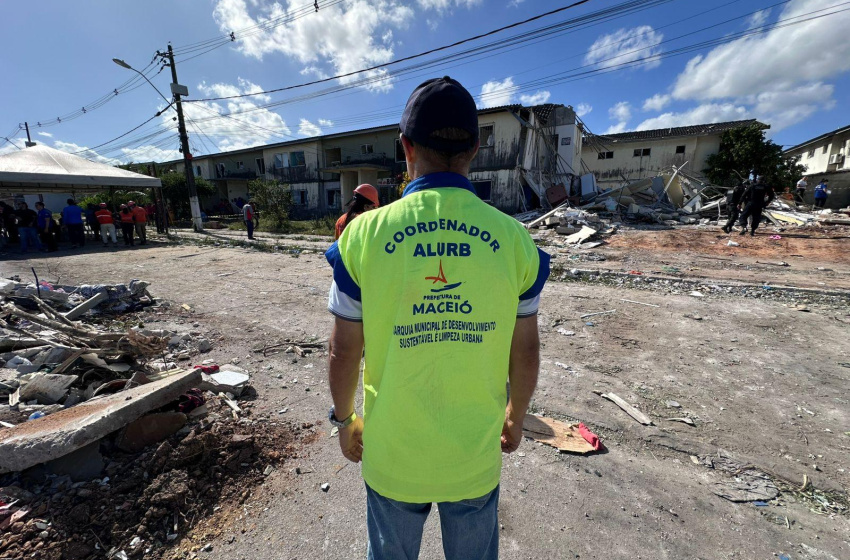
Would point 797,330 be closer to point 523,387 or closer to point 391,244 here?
point 523,387

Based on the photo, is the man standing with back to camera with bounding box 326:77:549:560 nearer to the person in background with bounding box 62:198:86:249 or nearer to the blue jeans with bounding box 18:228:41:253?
the blue jeans with bounding box 18:228:41:253

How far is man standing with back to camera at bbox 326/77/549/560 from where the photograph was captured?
0.96 meters

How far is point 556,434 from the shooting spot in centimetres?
282

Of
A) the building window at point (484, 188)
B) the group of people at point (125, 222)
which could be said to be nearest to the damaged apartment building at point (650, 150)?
the building window at point (484, 188)

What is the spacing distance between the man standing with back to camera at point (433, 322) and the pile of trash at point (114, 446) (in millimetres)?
1781

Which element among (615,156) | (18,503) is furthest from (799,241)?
(615,156)

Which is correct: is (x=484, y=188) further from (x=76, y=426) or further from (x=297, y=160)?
(x=76, y=426)

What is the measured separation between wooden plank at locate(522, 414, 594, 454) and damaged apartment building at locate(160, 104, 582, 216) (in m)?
17.8

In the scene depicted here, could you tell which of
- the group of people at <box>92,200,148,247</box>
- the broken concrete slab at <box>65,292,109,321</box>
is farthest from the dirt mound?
the group of people at <box>92,200,148,247</box>

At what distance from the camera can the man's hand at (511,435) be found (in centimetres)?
131

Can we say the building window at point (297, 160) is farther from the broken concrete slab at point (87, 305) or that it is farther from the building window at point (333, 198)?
the broken concrete slab at point (87, 305)

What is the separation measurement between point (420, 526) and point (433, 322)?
2.21 ft

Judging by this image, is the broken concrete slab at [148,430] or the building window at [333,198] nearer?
the broken concrete slab at [148,430]

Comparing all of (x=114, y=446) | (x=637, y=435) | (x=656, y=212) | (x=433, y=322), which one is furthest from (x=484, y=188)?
(x=433, y=322)
